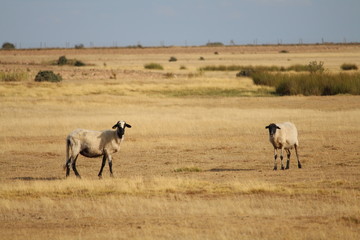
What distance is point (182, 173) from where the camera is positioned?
1850 centimetres

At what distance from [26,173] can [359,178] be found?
9157 mm

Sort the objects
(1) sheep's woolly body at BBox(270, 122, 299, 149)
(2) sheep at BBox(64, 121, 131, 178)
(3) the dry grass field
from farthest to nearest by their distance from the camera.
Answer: (1) sheep's woolly body at BBox(270, 122, 299, 149) → (2) sheep at BBox(64, 121, 131, 178) → (3) the dry grass field

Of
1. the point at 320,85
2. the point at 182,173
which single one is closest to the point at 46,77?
the point at 320,85

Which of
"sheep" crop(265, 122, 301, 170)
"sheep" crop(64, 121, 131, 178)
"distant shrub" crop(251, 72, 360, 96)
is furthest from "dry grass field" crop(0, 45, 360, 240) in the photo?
"distant shrub" crop(251, 72, 360, 96)

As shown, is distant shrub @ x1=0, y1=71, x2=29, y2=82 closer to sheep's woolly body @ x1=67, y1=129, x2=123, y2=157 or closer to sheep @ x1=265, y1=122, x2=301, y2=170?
sheep's woolly body @ x1=67, y1=129, x2=123, y2=157

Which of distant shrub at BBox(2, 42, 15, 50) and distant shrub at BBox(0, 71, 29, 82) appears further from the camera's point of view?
distant shrub at BBox(2, 42, 15, 50)

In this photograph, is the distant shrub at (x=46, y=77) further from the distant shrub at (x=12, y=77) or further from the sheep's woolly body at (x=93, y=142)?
the sheep's woolly body at (x=93, y=142)

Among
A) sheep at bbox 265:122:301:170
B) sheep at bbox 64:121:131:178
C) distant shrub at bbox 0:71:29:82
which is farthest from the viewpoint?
distant shrub at bbox 0:71:29:82

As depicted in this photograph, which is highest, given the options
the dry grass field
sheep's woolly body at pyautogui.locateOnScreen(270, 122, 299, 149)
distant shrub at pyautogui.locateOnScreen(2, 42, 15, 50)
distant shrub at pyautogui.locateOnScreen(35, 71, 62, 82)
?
distant shrub at pyautogui.locateOnScreen(2, 42, 15, 50)

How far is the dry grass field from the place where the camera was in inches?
469

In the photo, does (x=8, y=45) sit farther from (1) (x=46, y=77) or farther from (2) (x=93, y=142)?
(2) (x=93, y=142)

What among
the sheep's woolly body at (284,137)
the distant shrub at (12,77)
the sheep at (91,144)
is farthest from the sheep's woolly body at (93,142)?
the distant shrub at (12,77)

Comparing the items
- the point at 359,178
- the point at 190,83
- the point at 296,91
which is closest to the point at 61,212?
the point at 359,178

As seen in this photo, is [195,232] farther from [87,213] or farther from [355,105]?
[355,105]
